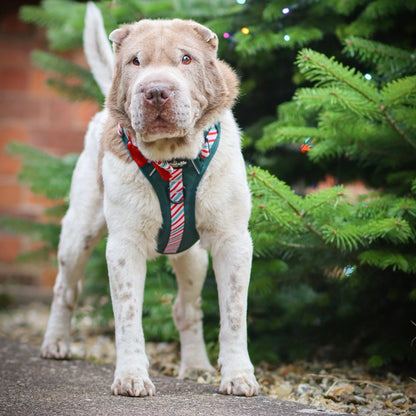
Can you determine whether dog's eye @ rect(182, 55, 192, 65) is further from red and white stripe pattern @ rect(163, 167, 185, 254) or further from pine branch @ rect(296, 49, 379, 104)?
pine branch @ rect(296, 49, 379, 104)

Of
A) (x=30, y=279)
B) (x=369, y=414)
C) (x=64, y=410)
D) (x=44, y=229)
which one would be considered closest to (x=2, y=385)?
(x=64, y=410)

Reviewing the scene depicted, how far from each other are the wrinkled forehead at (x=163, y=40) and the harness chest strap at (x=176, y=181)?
41cm

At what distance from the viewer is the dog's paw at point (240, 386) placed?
8.95 ft

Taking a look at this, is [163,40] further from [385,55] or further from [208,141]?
[385,55]

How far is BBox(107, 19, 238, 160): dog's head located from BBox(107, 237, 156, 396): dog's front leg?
0.49 m

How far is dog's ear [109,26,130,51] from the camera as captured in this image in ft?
9.32

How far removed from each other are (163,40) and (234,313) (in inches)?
50.7

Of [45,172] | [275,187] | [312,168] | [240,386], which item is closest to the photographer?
[240,386]

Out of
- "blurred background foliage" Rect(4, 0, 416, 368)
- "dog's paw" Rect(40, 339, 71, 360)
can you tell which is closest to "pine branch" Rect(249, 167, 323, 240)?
"blurred background foliage" Rect(4, 0, 416, 368)

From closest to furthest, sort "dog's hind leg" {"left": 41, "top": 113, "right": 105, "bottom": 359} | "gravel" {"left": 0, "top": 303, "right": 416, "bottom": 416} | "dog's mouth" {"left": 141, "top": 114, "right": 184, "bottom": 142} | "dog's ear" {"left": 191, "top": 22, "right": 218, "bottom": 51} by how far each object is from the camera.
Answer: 1. "dog's mouth" {"left": 141, "top": 114, "right": 184, "bottom": 142}
2. "dog's ear" {"left": 191, "top": 22, "right": 218, "bottom": 51}
3. "gravel" {"left": 0, "top": 303, "right": 416, "bottom": 416}
4. "dog's hind leg" {"left": 41, "top": 113, "right": 105, "bottom": 359}

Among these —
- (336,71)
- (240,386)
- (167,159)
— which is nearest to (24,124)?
(167,159)

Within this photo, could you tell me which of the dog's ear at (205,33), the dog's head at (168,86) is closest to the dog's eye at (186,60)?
the dog's head at (168,86)

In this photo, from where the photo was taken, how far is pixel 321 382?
3.45 meters

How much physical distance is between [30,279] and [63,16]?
332 centimetres
